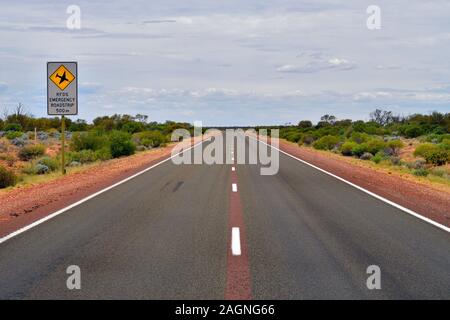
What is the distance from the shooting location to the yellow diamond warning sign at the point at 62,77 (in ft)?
78.4

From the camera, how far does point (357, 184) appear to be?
20.1m

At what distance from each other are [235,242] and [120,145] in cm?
→ 3642

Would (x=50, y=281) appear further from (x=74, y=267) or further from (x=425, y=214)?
(x=425, y=214)

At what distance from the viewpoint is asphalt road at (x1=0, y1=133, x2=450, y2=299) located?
6.89 metres

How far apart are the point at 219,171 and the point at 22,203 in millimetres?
11183

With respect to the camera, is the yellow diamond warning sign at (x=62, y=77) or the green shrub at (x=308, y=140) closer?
the yellow diamond warning sign at (x=62, y=77)

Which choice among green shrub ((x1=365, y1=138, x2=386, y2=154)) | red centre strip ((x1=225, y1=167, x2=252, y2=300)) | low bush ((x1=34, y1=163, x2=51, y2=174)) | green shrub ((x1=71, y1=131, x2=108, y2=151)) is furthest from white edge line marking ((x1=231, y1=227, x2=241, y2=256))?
green shrub ((x1=365, y1=138, x2=386, y2=154))

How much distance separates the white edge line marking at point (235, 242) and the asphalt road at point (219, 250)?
0.41 ft

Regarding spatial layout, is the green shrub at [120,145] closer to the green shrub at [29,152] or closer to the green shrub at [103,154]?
the green shrub at [103,154]

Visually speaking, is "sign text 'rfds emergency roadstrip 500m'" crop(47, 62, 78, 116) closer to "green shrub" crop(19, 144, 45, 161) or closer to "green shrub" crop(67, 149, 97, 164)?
"green shrub" crop(67, 149, 97, 164)

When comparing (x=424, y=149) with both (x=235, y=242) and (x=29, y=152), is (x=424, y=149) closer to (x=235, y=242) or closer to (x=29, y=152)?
(x=29, y=152)

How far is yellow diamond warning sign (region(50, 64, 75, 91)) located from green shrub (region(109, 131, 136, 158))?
1964cm

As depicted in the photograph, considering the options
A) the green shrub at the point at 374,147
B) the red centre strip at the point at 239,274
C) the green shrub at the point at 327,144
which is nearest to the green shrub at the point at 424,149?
the green shrub at the point at 374,147
